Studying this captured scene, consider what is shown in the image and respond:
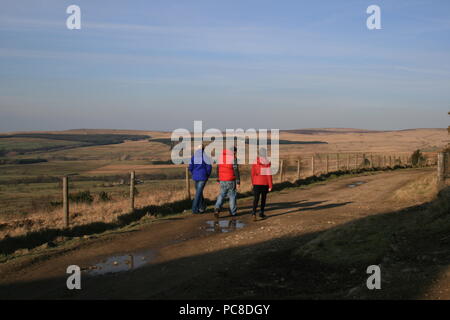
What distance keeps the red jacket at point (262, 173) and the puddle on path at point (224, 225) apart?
1213 millimetres

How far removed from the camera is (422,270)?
642cm

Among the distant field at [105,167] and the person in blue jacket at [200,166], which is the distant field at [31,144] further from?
the person in blue jacket at [200,166]

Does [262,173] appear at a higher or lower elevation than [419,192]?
higher

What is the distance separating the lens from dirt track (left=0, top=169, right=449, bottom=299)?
678 centimetres

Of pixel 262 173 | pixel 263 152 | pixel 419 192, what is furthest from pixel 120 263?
pixel 419 192

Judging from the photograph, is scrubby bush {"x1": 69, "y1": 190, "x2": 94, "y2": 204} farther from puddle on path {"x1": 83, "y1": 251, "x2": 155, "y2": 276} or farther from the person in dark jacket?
puddle on path {"x1": 83, "y1": 251, "x2": 155, "y2": 276}

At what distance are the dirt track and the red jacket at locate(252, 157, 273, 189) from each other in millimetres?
1052

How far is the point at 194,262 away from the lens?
8.53 metres

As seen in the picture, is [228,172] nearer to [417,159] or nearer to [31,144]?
[417,159]

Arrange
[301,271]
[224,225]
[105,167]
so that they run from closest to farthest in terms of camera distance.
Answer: [301,271], [224,225], [105,167]

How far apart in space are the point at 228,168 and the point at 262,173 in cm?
119

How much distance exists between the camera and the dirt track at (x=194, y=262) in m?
6.78
